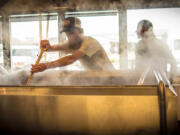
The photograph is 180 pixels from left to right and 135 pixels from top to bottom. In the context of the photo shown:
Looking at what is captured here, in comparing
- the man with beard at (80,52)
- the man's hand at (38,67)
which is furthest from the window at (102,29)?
the man's hand at (38,67)

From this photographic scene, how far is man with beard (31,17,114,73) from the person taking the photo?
1.12 meters

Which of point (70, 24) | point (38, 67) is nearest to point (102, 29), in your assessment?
point (70, 24)

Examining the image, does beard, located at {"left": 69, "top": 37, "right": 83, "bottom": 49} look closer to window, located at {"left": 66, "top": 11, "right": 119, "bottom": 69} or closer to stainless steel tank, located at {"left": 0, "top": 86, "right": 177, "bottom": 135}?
window, located at {"left": 66, "top": 11, "right": 119, "bottom": 69}

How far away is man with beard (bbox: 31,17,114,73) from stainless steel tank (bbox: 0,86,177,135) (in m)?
0.45

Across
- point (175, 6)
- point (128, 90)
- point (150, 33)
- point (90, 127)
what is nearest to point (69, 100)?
point (90, 127)

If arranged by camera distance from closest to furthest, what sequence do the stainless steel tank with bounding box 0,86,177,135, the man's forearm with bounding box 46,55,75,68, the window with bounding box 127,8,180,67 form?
the stainless steel tank with bounding box 0,86,177,135
the man's forearm with bounding box 46,55,75,68
the window with bounding box 127,8,180,67

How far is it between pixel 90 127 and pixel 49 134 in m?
0.19

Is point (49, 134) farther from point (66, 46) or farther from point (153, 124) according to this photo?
point (66, 46)

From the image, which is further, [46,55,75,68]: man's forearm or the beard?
the beard

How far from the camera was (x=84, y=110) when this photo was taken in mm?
633

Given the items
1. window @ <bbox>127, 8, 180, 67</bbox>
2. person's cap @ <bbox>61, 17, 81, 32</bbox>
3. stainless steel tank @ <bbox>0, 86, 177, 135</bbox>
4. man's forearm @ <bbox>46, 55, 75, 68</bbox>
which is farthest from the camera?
window @ <bbox>127, 8, 180, 67</bbox>

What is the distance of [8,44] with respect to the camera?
1.99 meters

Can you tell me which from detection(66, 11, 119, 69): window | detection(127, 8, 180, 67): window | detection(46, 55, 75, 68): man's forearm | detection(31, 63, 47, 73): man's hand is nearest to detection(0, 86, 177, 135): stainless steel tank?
detection(31, 63, 47, 73): man's hand

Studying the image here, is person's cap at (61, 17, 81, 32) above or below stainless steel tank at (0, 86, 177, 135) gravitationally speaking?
above
